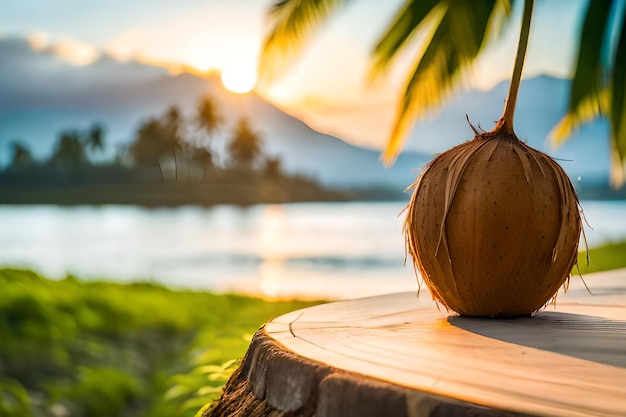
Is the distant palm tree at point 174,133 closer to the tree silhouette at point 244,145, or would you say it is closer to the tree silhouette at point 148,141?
the tree silhouette at point 148,141

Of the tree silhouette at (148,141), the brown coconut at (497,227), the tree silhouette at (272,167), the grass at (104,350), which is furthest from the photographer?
the tree silhouette at (272,167)

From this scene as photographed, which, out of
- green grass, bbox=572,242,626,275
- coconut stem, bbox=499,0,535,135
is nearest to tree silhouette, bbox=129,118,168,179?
green grass, bbox=572,242,626,275

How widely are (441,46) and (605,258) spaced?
283 cm

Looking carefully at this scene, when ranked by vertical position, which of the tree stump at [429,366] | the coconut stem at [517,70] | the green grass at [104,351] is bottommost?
the green grass at [104,351]

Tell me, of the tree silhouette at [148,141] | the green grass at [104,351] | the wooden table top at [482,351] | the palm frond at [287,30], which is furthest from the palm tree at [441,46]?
the tree silhouette at [148,141]

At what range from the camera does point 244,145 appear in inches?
875

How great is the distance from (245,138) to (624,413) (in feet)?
71.4

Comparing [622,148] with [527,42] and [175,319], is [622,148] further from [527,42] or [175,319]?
[527,42]

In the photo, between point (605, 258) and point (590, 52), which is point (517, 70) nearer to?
point (590, 52)

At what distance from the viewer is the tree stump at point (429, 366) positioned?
0.61 m

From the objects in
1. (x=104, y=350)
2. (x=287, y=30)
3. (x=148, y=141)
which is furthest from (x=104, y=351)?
(x=148, y=141)

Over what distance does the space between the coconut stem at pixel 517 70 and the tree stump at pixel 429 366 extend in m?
0.28

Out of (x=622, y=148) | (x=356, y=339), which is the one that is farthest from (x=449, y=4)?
(x=356, y=339)

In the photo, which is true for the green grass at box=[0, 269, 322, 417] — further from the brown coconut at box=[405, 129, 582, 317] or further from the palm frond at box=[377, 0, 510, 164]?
the palm frond at box=[377, 0, 510, 164]
